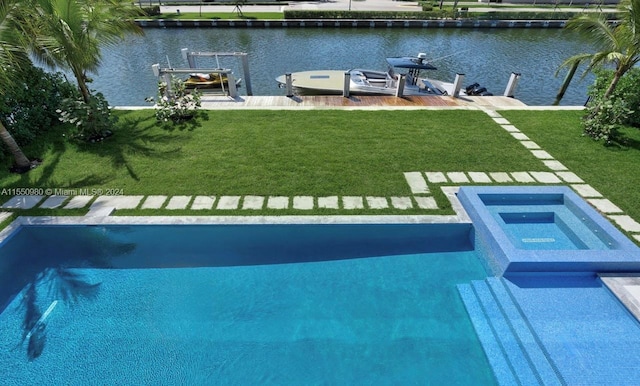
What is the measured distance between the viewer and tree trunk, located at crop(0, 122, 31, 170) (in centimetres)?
746

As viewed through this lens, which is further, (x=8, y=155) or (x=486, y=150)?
(x=486, y=150)

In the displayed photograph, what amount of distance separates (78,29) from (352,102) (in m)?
8.46

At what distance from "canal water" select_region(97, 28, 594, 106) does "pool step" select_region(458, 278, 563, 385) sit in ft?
37.0

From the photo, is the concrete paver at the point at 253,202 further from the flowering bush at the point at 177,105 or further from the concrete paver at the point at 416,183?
the flowering bush at the point at 177,105

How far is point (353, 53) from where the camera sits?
25719 mm

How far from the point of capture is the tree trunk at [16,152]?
7.46 meters

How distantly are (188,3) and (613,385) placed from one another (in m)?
53.2

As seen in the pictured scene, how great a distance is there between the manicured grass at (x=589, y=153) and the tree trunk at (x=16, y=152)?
13.3 meters

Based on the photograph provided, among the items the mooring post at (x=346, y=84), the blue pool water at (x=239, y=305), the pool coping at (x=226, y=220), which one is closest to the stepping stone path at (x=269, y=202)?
the pool coping at (x=226, y=220)

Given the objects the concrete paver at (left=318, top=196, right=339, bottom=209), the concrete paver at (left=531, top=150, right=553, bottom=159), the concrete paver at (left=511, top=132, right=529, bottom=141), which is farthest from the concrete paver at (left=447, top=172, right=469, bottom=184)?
the concrete paver at (left=511, top=132, right=529, bottom=141)

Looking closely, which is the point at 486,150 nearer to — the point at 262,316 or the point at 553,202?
the point at 553,202

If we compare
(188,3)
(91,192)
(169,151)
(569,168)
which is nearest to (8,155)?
(91,192)

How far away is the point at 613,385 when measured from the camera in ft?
13.6

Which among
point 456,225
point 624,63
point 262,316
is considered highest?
point 624,63
